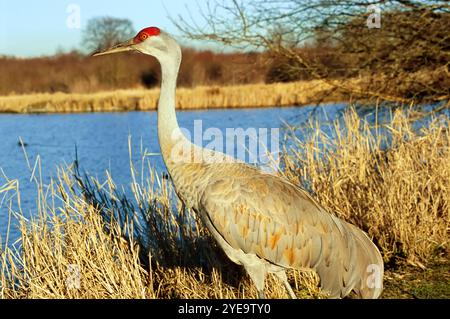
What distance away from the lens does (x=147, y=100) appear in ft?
83.1

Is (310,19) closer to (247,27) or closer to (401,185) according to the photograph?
(247,27)

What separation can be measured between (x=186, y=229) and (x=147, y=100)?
2032 centimetres

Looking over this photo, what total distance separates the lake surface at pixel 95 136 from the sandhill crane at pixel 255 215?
4463 mm

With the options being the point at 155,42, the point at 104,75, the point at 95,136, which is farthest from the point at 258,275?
the point at 104,75

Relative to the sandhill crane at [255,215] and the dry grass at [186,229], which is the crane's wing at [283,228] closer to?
the sandhill crane at [255,215]

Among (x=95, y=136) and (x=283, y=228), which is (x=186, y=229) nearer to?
(x=283, y=228)

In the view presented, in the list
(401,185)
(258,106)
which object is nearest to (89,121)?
(258,106)

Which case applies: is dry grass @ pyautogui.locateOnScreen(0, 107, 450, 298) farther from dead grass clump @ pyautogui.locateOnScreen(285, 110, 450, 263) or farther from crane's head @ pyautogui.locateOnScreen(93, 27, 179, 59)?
crane's head @ pyautogui.locateOnScreen(93, 27, 179, 59)

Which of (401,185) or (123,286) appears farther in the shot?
(401,185)

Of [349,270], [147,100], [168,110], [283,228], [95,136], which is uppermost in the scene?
[168,110]

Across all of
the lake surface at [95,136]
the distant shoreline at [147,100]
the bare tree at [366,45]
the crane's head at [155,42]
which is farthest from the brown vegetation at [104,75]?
the crane's head at [155,42]

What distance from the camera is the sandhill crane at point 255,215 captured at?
4.12 meters
